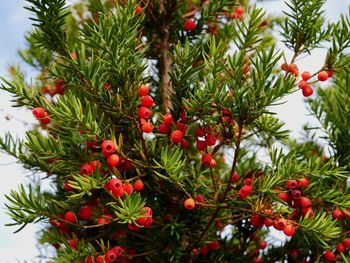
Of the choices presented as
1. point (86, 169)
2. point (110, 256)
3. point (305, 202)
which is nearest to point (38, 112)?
point (86, 169)

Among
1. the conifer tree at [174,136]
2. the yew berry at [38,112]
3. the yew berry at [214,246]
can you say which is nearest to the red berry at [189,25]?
the conifer tree at [174,136]

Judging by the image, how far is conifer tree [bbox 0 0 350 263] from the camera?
1.18 metres

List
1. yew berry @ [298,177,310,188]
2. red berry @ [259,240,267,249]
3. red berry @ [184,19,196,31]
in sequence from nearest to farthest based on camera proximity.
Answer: yew berry @ [298,177,310,188] → red berry @ [184,19,196,31] → red berry @ [259,240,267,249]

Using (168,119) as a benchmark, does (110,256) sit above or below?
below

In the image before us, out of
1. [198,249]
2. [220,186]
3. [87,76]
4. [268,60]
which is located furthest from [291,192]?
[87,76]

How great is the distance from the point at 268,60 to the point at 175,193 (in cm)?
59

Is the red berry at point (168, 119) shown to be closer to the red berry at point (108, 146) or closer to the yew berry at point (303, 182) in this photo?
the red berry at point (108, 146)

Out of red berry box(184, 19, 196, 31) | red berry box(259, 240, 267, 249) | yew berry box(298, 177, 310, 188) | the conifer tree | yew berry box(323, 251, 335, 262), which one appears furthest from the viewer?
red berry box(259, 240, 267, 249)

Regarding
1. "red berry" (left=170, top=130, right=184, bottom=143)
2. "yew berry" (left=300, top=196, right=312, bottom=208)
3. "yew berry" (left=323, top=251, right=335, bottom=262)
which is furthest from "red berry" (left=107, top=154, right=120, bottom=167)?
"yew berry" (left=323, top=251, right=335, bottom=262)

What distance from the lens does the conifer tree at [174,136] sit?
3.88 ft

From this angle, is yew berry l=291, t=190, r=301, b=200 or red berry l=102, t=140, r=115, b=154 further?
yew berry l=291, t=190, r=301, b=200

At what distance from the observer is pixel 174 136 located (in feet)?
4.15

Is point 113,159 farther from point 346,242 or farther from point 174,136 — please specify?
point 346,242

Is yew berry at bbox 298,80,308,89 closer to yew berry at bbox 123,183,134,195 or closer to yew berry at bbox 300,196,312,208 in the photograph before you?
yew berry at bbox 300,196,312,208
